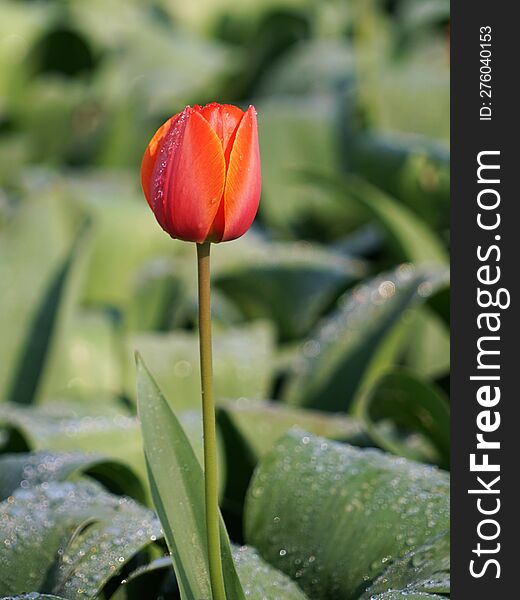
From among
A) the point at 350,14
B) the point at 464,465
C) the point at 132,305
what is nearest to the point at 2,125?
the point at 132,305

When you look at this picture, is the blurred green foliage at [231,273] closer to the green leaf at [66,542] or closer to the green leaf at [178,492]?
the green leaf at [66,542]

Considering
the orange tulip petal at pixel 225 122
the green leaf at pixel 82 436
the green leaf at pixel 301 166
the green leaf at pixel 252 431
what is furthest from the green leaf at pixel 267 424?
the green leaf at pixel 301 166

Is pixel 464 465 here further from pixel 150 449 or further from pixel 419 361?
pixel 419 361

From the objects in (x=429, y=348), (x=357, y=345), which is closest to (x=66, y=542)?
(x=357, y=345)

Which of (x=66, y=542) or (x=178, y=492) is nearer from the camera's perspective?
(x=178, y=492)

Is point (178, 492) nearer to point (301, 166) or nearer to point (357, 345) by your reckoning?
point (357, 345)
